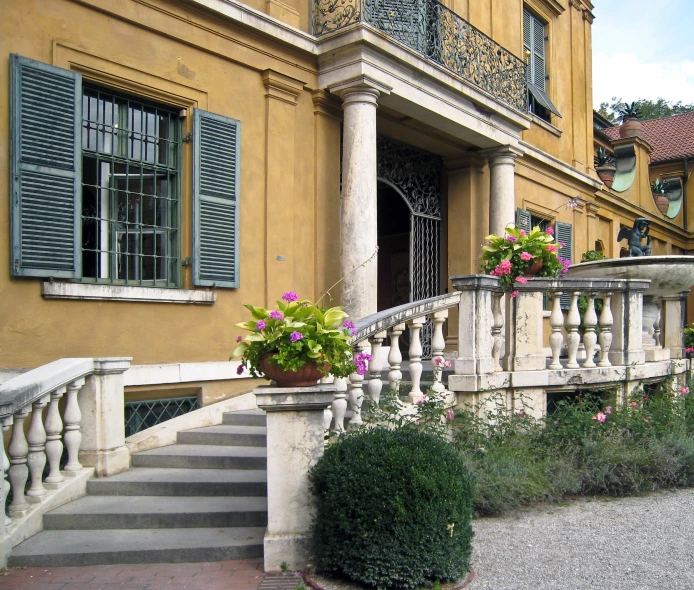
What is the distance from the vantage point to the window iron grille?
625 centimetres

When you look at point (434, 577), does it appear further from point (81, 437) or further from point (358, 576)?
point (81, 437)

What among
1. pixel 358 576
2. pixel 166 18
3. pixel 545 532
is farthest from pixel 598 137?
pixel 358 576

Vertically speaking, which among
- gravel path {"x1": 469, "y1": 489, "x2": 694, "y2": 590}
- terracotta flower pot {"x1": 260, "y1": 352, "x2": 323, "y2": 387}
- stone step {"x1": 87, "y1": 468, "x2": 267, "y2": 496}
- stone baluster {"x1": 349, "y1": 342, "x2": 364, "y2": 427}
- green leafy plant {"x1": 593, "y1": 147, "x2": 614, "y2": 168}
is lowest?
gravel path {"x1": 469, "y1": 489, "x2": 694, "y2": 590}

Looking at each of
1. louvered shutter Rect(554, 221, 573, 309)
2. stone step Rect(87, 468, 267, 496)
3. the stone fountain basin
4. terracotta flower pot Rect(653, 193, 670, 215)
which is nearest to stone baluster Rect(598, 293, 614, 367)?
the stone fountain basin

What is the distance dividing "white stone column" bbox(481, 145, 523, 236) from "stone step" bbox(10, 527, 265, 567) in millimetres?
7274

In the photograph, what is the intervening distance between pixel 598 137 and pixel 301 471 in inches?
694

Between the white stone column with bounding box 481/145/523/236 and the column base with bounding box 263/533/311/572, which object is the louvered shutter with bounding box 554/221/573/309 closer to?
the white stone column with bounding box 481/145/523/236

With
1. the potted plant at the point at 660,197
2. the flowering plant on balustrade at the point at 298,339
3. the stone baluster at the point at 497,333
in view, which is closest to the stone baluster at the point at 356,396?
the flowering plant on balustrade at the point at 298,339

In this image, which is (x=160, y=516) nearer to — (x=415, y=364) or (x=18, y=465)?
(x=18, y=465)

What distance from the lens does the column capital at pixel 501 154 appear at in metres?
10.6

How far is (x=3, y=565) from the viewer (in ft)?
14.2

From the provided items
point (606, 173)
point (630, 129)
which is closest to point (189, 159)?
point (606, 173)

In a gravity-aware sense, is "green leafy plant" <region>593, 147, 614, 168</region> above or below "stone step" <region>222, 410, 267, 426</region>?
above

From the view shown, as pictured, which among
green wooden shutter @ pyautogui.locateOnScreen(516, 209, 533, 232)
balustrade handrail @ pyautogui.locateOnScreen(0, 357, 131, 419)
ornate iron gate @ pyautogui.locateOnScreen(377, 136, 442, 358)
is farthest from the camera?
green wooden shutter @ pyautogui.locateOnScreen(516, 209, 533, 232)
